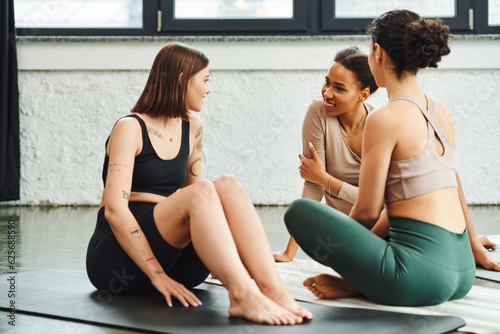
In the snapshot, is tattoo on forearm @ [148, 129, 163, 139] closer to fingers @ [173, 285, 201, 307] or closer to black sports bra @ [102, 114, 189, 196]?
black sports bra @ [102, 114, 189, 196]

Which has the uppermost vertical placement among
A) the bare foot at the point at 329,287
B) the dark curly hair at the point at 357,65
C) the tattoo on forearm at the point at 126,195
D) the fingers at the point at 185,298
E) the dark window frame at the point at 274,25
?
the dark window frame at the point at 274,25

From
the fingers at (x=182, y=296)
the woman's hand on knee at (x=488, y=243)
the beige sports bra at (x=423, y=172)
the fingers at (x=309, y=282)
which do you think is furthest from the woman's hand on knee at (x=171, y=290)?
the woman's hand on knee at (x=488, y=243)

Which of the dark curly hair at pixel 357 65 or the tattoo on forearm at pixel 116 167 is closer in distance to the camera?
the tattoo on forearm at pixel 116 167

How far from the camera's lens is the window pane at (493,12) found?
4164 mm

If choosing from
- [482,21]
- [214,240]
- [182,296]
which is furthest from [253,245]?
[482,21]

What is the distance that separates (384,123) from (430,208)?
9.1 inches

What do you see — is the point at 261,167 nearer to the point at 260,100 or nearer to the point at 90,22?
the point at 260,100

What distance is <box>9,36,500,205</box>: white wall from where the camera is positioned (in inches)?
162

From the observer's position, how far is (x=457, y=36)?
406 cm

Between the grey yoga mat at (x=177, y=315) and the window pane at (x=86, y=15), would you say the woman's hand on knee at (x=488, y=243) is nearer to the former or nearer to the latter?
the grey yoga mat at (x=177, y=315)

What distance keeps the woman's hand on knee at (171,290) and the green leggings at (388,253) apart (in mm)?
300

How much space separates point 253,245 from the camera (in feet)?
4.79

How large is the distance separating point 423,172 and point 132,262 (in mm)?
735

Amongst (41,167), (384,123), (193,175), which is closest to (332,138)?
(193,175)
